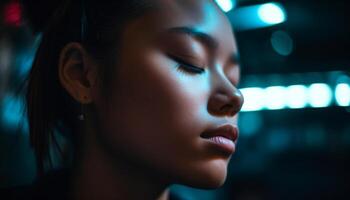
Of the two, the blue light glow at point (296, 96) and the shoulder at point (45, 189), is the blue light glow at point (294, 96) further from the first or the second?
the shoulder at point (45, 189)

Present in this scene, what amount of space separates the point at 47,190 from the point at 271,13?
726 millimetres

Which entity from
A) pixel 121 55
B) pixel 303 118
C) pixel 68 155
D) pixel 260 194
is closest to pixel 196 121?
pixel 121 55

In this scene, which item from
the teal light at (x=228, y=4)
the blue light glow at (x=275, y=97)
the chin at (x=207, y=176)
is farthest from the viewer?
the blue light glow at (x=275, y=97)

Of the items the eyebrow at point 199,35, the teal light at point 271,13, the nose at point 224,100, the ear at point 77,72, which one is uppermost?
the teal light at point 271,13

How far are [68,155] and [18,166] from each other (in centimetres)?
39

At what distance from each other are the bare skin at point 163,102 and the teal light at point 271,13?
0.41 meters

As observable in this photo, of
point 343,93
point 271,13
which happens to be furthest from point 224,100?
point 343,93

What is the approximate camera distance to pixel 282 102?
1.40m

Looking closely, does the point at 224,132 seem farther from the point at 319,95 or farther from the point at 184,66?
the point at 319,95

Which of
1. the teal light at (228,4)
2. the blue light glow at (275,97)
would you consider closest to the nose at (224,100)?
the teal light at (228,4)

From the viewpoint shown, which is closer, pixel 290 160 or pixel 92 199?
pixel 92 199

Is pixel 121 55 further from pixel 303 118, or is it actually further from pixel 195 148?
pixel 303 118

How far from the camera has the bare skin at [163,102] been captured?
2.10 ft

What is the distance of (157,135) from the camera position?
64cm
